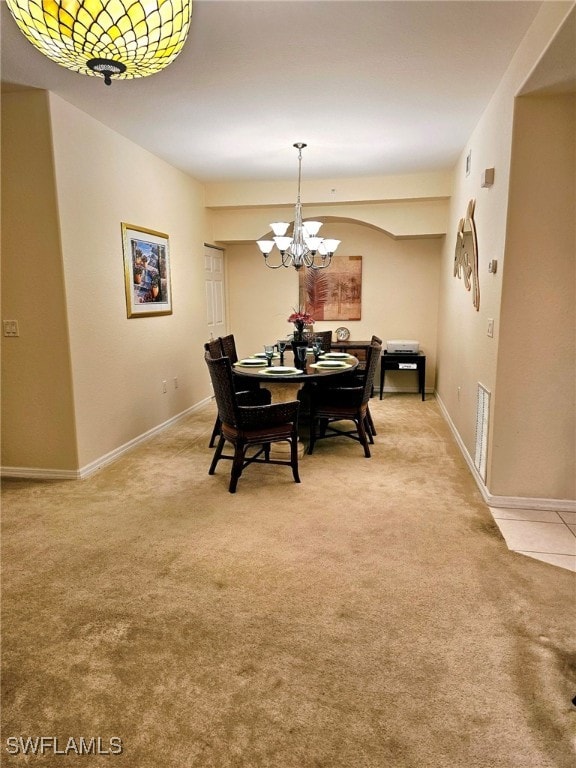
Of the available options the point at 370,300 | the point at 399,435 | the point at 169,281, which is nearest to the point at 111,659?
the point at 399,435

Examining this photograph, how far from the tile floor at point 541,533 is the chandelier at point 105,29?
Result: 104 inches

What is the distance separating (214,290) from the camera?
6.29m

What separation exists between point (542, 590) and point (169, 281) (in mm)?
4066

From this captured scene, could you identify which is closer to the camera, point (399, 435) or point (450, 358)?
point (399, 435)

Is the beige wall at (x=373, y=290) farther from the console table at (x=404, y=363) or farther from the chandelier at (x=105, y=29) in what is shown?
the chandelier at (x=105, y=29)

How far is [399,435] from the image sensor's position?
4.53 metres

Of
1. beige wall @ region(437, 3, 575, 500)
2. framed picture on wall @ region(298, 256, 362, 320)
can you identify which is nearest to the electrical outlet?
beige wall @ region(437, 3, 575, 500)

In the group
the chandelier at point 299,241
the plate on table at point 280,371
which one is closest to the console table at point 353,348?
the chandelier at point 299,241

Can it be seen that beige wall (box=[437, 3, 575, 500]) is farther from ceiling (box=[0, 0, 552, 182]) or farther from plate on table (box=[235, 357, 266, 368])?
plate on table (box=[235, 357, 266, 368])

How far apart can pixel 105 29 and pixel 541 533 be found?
2920mm

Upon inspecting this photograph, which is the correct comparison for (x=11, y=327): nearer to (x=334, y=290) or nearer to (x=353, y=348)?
(x=353, y=348)

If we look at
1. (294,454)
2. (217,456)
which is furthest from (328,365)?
(217,456)

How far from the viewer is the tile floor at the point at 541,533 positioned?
245 centimetres

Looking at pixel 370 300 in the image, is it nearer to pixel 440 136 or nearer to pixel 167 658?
pixel 440 136
